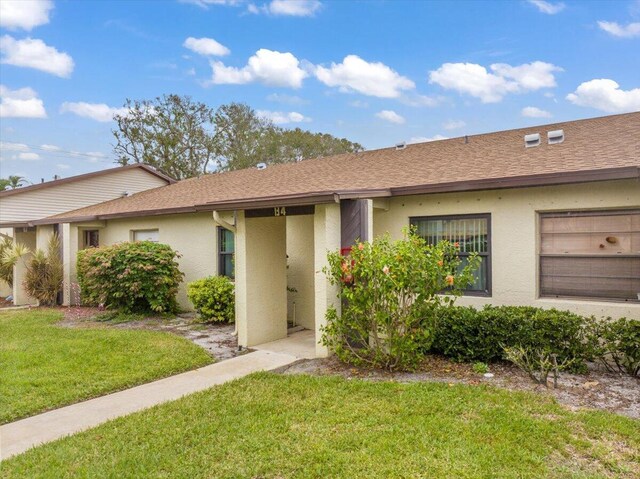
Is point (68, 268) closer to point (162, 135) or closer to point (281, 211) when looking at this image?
point (281, 211)

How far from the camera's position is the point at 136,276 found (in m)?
10.4

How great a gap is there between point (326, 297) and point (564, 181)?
3850 mm

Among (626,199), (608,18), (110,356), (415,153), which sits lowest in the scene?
(110,356)

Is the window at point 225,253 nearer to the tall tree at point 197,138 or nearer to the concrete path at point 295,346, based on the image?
the concrete path at point 295,346

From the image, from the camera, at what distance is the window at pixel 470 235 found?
7086 millimetres

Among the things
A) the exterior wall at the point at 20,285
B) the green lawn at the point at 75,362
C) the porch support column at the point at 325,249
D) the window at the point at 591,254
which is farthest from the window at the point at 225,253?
the exterior wall at the point at 20,285

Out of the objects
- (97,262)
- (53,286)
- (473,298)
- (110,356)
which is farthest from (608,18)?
(53,286)

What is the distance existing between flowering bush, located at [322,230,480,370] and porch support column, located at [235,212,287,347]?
2.11 meters

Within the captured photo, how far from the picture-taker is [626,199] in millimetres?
5988

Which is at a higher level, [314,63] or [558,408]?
[314,63]

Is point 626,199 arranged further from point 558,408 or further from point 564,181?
point 558,408

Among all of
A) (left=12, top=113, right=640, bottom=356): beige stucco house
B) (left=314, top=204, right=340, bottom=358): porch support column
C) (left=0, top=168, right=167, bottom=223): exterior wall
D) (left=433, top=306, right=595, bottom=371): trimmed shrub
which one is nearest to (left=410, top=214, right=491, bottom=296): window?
(left=12, top=113, right=640, bottom=356): beige stucco house

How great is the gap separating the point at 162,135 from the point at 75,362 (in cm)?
2915

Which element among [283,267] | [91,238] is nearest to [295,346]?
[283,267]
